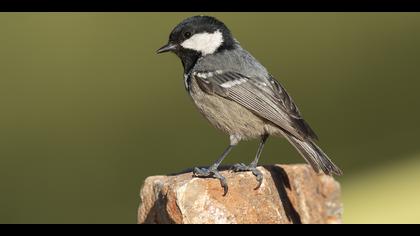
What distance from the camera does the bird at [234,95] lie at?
3406 millimetres

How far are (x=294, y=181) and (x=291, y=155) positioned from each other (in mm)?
1307

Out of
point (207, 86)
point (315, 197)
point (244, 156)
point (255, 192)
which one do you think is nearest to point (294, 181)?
point (315, 197)

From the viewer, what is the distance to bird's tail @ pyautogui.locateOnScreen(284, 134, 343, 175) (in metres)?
3.29

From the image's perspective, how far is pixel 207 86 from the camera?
11.8 feet

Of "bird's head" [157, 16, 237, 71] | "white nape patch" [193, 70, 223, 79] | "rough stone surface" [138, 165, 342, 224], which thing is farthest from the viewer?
"bird's head" [157, 16, 237, 71]

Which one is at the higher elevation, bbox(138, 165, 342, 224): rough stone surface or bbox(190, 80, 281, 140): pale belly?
bbox(190, 80, 281, 140): pale belly

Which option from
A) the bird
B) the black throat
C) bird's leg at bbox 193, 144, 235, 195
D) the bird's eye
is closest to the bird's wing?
the bird

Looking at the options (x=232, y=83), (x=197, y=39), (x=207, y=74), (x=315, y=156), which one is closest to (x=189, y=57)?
(x=197, y=39)

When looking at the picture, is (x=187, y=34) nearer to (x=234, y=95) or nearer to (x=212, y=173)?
(x=234, y=95)

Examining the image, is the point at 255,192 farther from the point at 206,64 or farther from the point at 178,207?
the point at 206,64

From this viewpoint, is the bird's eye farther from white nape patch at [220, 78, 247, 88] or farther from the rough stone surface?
the rough stone surface

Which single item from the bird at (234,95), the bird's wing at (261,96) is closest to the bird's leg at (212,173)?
the bird at (234,95)

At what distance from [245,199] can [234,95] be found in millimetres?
627

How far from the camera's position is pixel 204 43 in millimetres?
3781
